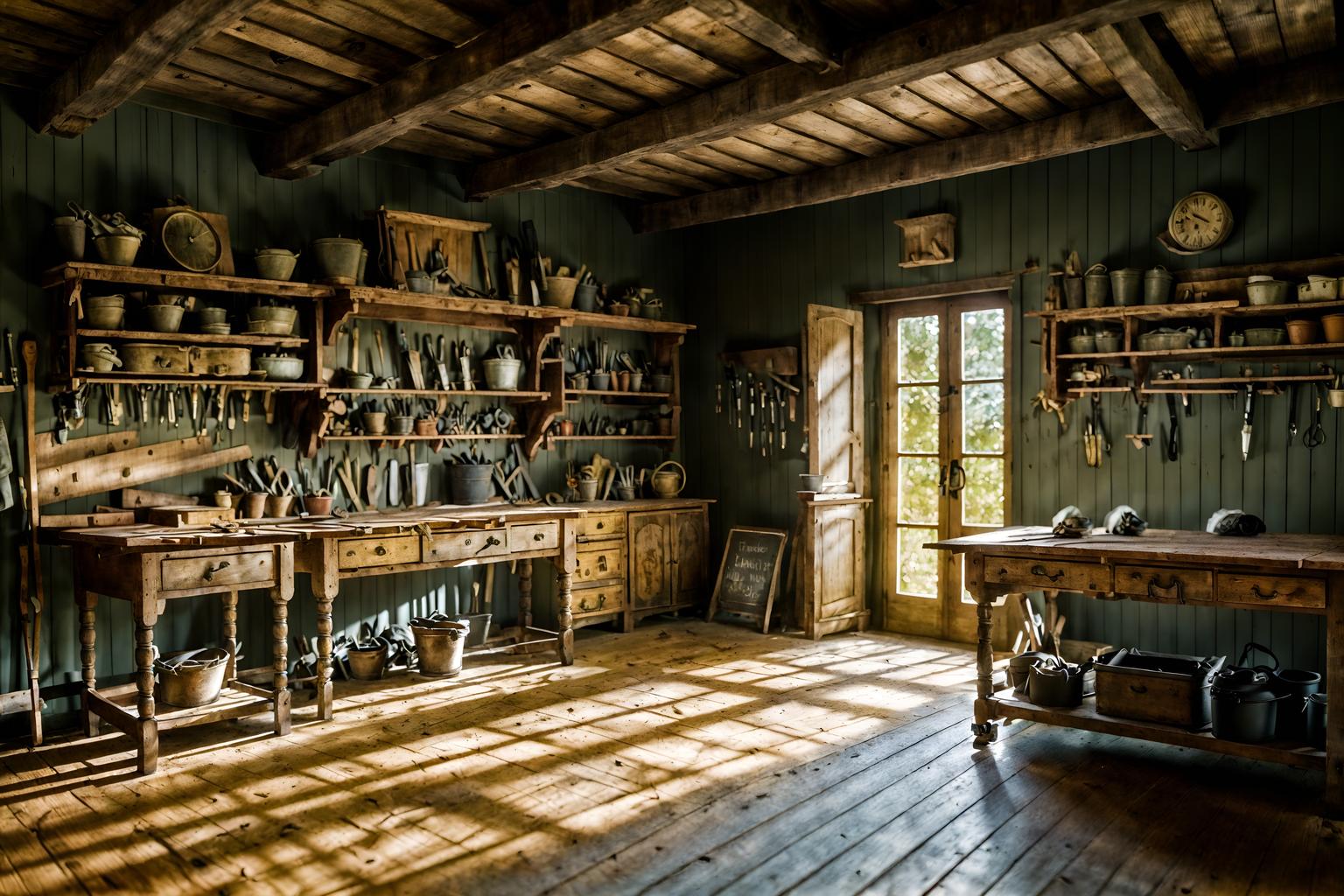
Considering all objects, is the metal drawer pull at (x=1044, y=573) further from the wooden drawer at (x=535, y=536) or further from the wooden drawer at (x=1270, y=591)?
the wooden drawer at (x=535, y=536)

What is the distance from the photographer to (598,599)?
6.41m

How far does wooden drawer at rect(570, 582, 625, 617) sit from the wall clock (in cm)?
387

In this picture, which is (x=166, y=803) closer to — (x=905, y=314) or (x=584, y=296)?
(x=584, y=296)

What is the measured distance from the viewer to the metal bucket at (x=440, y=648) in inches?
210

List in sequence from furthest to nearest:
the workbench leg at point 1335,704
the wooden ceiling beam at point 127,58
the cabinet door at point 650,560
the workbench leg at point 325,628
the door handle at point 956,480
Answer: the cabinet door at point 650,560 → the door handle at point 956,480 → the workbench leg at point 325,628 → the wooden ceiling beam at point 127,58 → the workbench leg at point 1335,704

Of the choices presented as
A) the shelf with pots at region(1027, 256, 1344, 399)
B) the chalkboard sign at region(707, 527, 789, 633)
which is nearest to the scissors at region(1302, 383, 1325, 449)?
the shelf with pots at region(1027, 256, 1344, 399)

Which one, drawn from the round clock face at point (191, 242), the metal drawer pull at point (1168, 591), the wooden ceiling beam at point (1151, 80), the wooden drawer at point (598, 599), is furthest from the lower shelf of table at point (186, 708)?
the wooden ceiling beam at point (1151, 80)

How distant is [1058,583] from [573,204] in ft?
14.2

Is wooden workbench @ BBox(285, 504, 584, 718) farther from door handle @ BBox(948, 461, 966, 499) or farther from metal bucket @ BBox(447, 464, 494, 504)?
door handle @ BBox(948, 461, 966, 499)

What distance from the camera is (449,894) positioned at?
9.27ft

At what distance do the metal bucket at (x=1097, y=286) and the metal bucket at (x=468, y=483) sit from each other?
366cm

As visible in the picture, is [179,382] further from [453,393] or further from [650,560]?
[650,560]

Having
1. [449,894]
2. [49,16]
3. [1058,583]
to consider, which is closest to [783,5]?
[1058,583]

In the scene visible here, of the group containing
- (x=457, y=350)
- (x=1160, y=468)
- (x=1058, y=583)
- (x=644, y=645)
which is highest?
(x=457, y=350)
